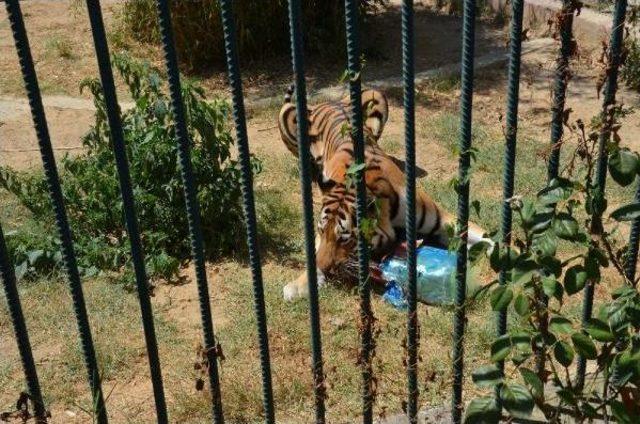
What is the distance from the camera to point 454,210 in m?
6.37

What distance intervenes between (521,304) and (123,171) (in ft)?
3.74

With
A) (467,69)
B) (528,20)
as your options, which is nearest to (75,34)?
(528,20)

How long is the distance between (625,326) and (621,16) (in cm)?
85

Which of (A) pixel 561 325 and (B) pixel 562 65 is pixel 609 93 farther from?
(A) pixel 561 325

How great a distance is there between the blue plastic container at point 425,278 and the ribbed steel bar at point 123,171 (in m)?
2.52

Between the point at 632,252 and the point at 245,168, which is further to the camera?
the point at 632,252

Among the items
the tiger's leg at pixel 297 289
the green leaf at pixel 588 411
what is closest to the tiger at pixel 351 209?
the tiger's leg at pixel 297 289

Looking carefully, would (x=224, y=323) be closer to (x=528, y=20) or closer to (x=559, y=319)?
(x=559, y=319)

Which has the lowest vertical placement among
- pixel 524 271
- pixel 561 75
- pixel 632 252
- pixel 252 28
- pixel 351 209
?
pixel 351 209

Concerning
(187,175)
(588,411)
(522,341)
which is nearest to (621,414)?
(588,411)

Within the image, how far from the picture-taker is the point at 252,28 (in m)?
9.59

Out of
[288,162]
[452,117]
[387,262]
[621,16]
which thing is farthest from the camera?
[452,117]

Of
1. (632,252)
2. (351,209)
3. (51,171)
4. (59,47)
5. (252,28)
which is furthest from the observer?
(59,47)

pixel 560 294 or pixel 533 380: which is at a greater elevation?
pixel 560 294
